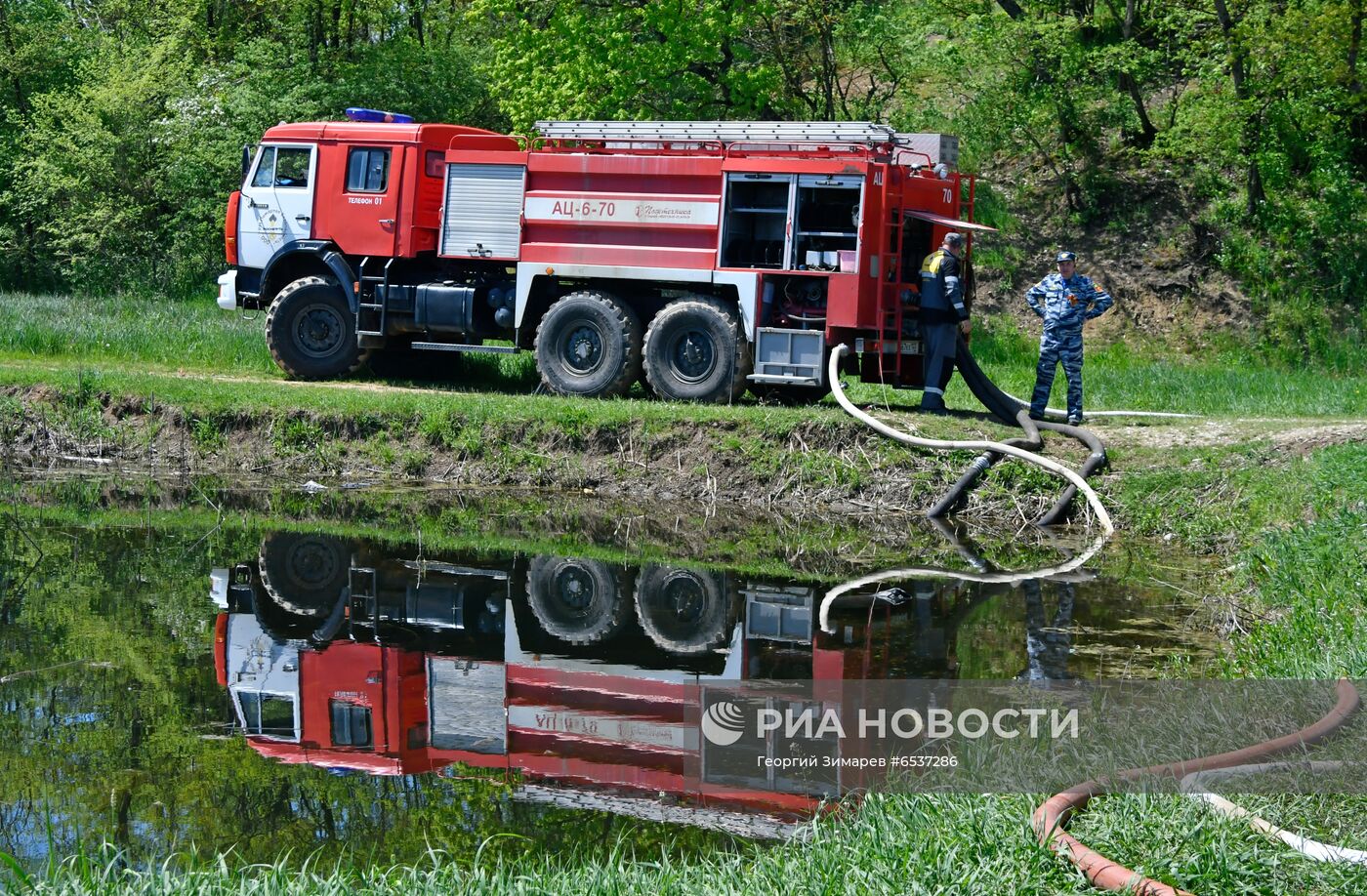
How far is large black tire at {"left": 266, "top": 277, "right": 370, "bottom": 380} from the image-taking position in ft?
59.0

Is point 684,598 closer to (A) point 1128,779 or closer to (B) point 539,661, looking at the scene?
(B) point 539,661

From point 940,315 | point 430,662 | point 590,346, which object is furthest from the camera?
point 590,346

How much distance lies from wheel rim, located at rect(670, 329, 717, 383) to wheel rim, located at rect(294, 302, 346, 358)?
4611 millimetres

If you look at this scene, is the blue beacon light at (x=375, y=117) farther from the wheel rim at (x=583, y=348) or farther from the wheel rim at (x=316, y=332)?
the wheel rim at (x=583, y=348)

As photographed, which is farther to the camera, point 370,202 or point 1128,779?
point 370,202

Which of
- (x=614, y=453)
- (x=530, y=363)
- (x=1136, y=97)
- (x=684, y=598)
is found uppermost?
(x=1136, y=97)

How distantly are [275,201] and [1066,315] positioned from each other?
9628mm

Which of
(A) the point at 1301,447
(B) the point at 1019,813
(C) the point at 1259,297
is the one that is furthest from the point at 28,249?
(B) the point at 1019,813

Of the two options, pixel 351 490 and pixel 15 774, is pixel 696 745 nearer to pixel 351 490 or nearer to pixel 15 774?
pixel 15 774

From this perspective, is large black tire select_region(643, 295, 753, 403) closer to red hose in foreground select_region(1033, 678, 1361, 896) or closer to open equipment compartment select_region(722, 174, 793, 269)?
open equipment compartment select_region(722, 174, 793, 269)

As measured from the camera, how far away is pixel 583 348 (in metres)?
16.7

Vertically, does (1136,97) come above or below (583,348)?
above

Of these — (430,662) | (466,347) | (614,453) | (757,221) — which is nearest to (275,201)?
(466,347)

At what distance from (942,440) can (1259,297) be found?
37.5 ft
